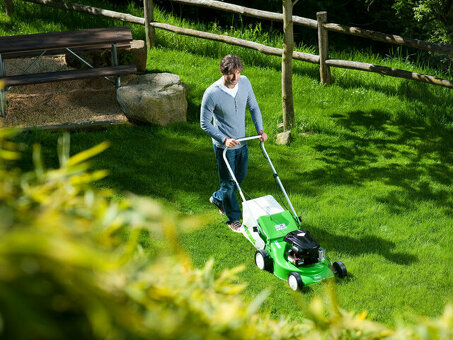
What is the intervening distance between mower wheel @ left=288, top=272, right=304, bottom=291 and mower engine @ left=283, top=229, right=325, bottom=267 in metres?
0.10

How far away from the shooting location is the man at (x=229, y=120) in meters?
4.60

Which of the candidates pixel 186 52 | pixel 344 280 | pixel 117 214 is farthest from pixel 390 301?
pixel 186 52

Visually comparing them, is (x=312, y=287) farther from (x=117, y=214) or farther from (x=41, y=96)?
(x=41, y=96)

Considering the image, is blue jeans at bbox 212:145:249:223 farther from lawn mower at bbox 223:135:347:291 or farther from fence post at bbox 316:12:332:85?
fence post at bbox 316:12:332:85

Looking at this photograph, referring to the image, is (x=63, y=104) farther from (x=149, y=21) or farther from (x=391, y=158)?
(x=391, y=158)

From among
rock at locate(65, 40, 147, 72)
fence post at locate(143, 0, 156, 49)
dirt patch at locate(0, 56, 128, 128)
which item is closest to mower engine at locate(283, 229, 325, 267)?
dirt patch at locate(0, 56, 128, 128)

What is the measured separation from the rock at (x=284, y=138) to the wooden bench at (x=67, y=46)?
1.89 meters

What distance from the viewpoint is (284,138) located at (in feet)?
21.6

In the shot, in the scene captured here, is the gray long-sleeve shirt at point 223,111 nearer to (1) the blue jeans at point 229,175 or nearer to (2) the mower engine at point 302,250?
(1) the blue jeans at point 229,175

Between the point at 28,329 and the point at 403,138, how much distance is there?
661 centimetres

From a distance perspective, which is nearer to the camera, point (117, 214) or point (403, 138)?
point (117, 214)

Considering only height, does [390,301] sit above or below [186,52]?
below

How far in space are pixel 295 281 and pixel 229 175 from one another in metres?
1.25

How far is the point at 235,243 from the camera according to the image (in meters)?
4.80
